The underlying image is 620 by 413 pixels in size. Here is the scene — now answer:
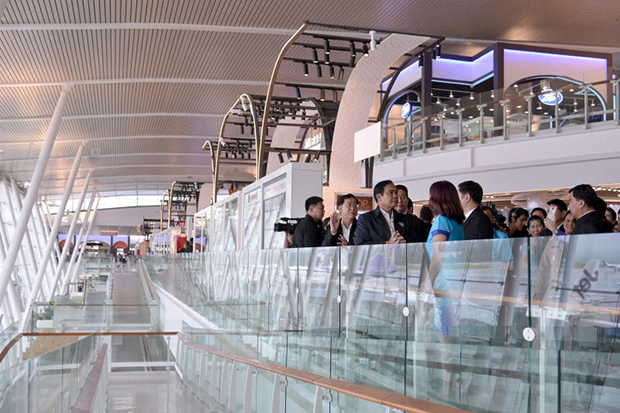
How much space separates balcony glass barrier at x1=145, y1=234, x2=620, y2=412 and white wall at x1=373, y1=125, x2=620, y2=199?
915 centimetres

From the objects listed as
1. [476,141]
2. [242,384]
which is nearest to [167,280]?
[476,141]

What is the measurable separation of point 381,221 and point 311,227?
173 centimetres

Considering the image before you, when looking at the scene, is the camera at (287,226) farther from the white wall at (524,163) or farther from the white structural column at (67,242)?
the white structural column at (67,242)

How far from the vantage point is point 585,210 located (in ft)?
13.9

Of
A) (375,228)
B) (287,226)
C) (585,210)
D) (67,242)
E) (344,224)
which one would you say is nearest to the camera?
(585,210)

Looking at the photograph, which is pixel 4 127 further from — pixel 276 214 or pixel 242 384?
pixel 242 384

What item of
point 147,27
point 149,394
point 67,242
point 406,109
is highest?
point 406,109

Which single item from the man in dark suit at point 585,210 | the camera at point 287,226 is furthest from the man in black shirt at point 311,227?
the man in dark suit at point 585,210

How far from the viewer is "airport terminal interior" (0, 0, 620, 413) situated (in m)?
2.83

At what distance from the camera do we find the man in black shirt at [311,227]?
6848 millimetres

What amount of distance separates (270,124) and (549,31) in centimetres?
771

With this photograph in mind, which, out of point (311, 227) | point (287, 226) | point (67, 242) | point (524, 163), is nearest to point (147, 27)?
point (287, 226)

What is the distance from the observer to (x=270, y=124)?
13.8 m

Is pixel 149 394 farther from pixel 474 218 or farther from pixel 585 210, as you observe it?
pixel 585 210
